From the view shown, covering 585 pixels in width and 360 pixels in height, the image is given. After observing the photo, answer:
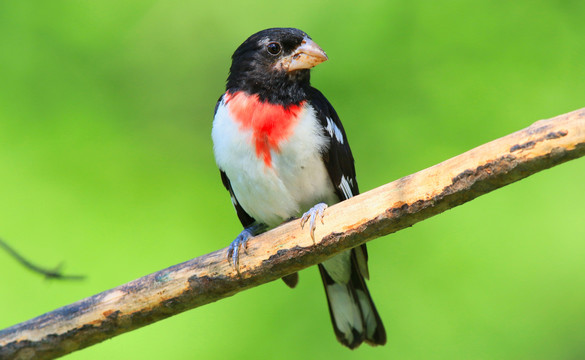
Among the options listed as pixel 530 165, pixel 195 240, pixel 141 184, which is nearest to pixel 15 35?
pixel 141 184

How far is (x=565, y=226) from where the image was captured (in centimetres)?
375

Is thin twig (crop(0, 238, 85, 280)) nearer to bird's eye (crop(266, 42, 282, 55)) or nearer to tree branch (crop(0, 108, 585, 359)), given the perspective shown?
tree branch (crop(0, 108, 585, 359))

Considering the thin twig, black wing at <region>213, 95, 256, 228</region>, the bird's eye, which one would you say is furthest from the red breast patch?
the thin twig

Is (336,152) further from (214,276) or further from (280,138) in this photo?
(214,276)

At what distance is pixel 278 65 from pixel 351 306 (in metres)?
1.57

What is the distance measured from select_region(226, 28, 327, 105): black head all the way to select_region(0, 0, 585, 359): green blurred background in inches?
32.4

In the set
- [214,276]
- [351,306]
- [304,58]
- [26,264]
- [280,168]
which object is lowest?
[351,306]

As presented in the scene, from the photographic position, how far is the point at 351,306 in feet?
12.7

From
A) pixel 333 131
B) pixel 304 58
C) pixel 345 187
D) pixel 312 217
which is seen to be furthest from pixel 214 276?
pixel 304 58

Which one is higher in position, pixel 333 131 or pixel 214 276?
pixel 333 131

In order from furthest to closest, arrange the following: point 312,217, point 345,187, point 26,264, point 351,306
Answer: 1. point 351,306
2. point 345,187
3. point 312,217
4. point 26,264

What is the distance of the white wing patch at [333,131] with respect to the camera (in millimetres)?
3494

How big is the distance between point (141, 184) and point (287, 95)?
1.49m

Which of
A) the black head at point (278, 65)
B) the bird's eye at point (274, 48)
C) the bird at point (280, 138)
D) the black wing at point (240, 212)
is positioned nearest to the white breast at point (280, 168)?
the bird at point (280, 138)
